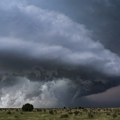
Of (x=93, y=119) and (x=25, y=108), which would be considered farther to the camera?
(x=25, y=108)

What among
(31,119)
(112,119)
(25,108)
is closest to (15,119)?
(31,119)

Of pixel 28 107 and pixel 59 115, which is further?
pixel 28 107

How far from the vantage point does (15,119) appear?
56219mm

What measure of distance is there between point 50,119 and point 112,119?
1101 cm

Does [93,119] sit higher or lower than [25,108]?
lower

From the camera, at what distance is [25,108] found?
3821 inches

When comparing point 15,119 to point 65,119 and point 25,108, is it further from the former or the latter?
point 25,108

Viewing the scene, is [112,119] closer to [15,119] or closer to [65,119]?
[65,119]

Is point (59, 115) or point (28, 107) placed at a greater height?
point (28, 107)

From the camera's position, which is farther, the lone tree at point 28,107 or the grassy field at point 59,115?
the lone tree at point 28,107

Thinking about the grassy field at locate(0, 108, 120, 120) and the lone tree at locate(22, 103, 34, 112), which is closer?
the grassy field at locate(0, 108, 120, 120)

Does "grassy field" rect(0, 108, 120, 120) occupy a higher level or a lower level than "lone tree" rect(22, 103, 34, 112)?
lower

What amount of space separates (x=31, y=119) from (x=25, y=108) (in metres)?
41.6

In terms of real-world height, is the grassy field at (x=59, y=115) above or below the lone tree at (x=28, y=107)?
below
